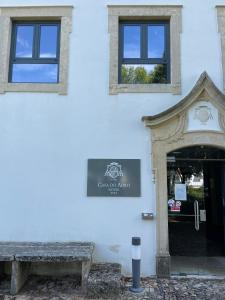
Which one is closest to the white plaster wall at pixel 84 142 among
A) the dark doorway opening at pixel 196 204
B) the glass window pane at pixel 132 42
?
the glass window pane at pixel 132 42

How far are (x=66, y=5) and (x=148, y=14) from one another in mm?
1854

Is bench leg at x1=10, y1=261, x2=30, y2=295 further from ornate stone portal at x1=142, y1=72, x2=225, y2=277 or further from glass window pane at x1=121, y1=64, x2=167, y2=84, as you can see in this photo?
glass window pane at x1=121, y1=64, x2=167, y2=84

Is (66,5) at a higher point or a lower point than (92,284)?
higher

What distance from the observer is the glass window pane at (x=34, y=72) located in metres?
7.38

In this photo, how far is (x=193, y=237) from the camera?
24.1 ft

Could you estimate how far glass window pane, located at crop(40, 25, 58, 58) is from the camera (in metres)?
7.46

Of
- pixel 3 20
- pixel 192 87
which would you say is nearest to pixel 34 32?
pixel 3 20

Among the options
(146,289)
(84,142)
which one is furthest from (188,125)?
(146,289)

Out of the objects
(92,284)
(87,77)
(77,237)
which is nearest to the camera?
(92,284)

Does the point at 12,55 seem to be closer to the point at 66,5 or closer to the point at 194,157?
the point at 66,5

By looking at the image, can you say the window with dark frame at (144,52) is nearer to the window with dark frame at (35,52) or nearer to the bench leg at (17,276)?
the window with dark frame at (35,52)

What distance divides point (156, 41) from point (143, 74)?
85 cm

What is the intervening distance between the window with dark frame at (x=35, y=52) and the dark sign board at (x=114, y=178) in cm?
220

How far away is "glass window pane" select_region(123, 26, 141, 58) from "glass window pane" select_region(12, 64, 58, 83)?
166cm
